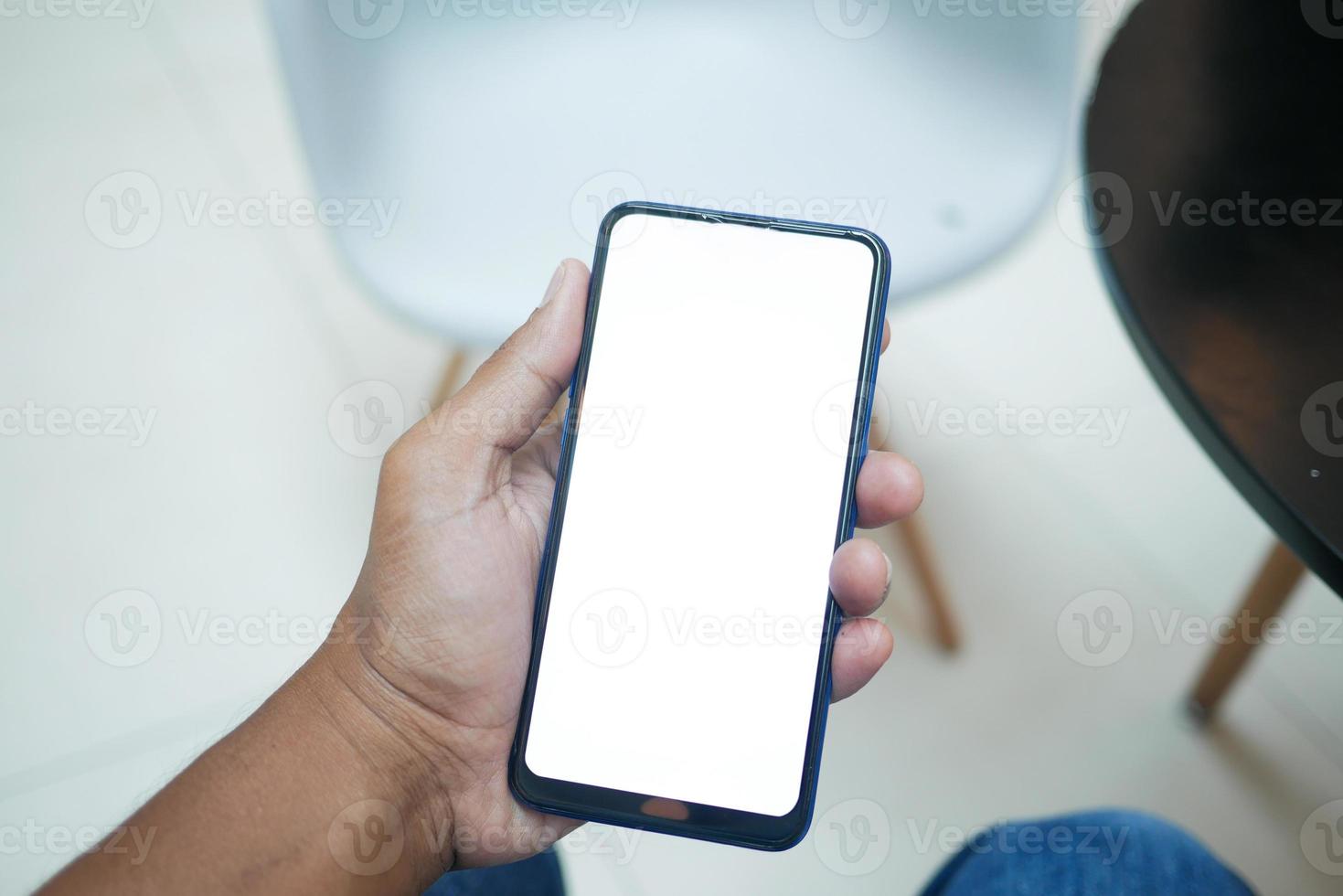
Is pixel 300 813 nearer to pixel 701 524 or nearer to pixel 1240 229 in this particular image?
pixel 701 524

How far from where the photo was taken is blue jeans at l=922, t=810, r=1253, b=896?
609 mm

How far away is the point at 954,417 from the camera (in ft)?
3.57

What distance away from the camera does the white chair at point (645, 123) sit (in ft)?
2.58

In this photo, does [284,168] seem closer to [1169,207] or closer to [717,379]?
[717,379]

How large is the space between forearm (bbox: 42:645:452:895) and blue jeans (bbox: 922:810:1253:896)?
360mm

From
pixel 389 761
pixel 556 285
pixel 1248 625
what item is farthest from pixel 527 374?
pixel 1248 625

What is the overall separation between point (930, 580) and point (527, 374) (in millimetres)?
529

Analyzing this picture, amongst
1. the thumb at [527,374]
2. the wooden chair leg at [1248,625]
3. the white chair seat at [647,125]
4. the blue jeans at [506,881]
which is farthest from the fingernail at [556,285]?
the wooden chair leg at [1248,625]

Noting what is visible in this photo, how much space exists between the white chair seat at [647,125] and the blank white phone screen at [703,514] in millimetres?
195

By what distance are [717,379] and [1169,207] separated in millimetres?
321

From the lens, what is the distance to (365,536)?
41.4 inches

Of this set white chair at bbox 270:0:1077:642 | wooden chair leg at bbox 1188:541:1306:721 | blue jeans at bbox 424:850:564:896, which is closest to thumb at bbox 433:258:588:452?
white chair at bbox 270:0:1077:642

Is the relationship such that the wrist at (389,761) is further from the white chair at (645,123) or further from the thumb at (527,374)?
the white chair at (645,123)

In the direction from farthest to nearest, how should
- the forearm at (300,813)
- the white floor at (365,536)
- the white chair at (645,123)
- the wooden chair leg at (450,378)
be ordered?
1. the wooden chair leg at (450,378)
2. the white floor at (365,536)
3. the white chair at (645,123)
4. the forearm at (300,813)
